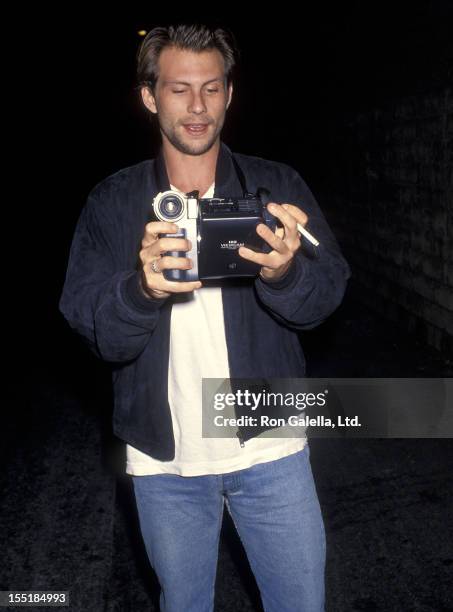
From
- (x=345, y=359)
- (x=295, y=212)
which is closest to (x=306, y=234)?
(x=295, y=212)

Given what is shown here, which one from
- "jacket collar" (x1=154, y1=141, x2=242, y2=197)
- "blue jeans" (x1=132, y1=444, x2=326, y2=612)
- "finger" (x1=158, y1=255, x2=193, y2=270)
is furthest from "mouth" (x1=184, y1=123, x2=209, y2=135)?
"blue jeans" (x1=132, y1=444, x2=326, y2=612)

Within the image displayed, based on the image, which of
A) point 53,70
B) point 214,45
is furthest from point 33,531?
point 53,70

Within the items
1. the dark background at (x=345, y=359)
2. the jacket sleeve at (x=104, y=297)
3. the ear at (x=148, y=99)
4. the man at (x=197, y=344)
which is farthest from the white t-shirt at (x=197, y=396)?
the dark background at (x=345, y=359)

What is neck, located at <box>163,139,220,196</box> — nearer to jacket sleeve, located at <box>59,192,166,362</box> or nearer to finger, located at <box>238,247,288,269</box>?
jacket sleeve, located at <box>59,192,166,362</box>

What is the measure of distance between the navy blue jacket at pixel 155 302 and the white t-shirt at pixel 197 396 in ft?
0.10

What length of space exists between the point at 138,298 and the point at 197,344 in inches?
13.0

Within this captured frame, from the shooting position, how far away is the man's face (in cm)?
206

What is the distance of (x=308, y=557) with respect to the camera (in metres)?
1.91

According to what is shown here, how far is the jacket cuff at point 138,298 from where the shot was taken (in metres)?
1.74

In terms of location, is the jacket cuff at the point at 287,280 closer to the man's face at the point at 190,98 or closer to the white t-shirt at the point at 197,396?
the white t-shirt at the point at 197,396

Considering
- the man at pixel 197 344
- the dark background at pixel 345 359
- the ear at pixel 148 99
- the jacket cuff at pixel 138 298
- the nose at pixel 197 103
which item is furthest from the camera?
the dark background at pixel 345 359

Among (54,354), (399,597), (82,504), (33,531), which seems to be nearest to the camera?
(399,597)

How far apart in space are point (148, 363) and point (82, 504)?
2331 millimetres

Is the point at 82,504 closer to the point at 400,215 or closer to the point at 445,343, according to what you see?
the point at 445,343
